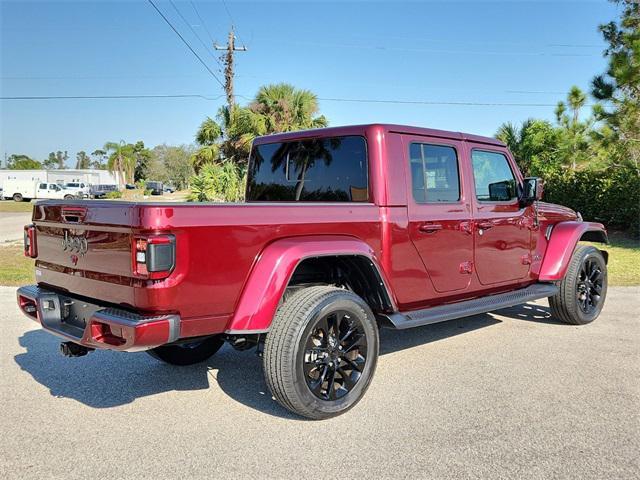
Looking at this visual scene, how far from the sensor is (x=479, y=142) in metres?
4.98

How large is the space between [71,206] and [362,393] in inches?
87.2

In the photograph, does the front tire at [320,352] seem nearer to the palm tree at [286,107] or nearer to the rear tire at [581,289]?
the rear tire at [581,289]

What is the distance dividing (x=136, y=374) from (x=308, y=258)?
1.97 metres

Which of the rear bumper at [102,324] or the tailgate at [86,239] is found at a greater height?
the tailgate at [86,239]

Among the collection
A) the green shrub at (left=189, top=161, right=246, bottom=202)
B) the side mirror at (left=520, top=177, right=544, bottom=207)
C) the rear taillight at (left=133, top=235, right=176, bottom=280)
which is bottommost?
the rear taillight at (left=133, top=235, right=176, bottom=280)

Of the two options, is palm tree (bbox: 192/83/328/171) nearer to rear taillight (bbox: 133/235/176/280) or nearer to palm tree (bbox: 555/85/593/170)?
palm tree (bbox: 555/85/593/170)

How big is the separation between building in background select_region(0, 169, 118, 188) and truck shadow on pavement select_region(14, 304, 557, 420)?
1977 inches

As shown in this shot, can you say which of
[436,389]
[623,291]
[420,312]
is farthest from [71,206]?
[623,291]

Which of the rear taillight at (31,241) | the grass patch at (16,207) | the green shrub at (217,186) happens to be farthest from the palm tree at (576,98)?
the grass patch at (16,207)

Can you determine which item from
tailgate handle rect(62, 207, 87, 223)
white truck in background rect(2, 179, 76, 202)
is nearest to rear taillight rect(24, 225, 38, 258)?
tailgate handle rect(62, 207, 87, 223)

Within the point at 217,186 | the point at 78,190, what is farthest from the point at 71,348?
the point at 78,190

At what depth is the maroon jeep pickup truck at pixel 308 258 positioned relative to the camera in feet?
9.85

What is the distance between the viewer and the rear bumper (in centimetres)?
289

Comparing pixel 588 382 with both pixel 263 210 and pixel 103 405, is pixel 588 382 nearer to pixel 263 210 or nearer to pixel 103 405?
pixel 263 210
